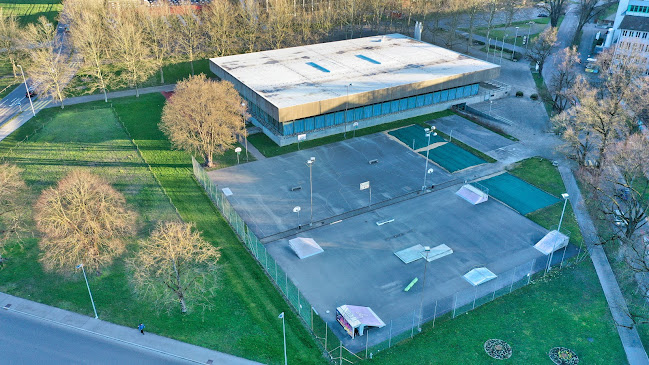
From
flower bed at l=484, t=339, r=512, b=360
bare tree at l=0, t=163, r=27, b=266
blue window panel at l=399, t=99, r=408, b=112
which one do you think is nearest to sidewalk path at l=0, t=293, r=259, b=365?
bare tree at l=0, t=163, r=27, b=266

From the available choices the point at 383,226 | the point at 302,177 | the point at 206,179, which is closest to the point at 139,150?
the point at 206,179

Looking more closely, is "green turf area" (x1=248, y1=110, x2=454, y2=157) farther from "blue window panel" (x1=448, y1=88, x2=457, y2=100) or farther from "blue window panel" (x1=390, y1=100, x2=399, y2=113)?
"blue window panel" (x1=448, y1=88, x2=457, y2=100)

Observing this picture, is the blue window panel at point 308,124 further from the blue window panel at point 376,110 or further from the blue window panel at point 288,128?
the blue window panel at point 376,110

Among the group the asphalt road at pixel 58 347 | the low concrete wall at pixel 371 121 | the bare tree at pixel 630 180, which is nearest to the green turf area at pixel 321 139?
the low concrete wall at pixel 371 121

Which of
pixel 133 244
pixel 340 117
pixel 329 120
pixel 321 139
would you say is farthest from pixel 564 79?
pixel 133 244

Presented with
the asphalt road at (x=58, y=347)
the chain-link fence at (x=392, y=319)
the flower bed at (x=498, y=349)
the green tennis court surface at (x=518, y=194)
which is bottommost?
the asphalt road at (x=58, y=347)

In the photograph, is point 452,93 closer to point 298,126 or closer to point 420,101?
point 420,101
